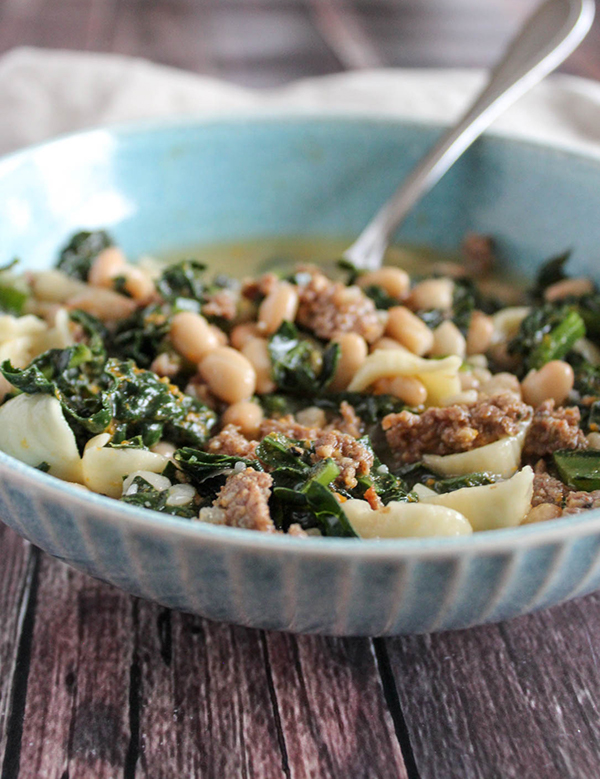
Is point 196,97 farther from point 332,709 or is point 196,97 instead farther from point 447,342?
point 332,709

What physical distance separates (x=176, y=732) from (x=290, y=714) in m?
0.27

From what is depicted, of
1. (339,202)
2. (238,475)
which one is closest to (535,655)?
(238,475)

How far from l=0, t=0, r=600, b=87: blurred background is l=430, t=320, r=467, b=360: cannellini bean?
3605mm

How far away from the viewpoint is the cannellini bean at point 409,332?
2.92 m

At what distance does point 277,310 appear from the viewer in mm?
2980

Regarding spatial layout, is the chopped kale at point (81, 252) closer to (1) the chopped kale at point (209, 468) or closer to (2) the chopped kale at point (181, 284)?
(2) the chopped kale at point (181, 284)

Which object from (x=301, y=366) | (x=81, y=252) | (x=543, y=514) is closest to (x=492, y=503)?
(x=543, y=514)

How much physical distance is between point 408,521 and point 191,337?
114 centimetres

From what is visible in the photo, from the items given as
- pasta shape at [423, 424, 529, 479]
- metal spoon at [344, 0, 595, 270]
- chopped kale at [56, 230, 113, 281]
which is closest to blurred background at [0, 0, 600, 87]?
metal spoon at [344, 0, 595, 270]

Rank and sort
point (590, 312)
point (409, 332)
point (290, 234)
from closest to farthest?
point (409, 332)
point (590, 312)
point (290, 234)

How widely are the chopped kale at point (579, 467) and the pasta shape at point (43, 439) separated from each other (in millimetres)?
1343

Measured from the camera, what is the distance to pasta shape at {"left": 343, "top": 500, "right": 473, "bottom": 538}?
6.53 feet

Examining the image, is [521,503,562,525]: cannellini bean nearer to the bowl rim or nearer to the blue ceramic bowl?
the blue ceramic bowl

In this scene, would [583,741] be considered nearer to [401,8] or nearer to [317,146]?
[317,146]
